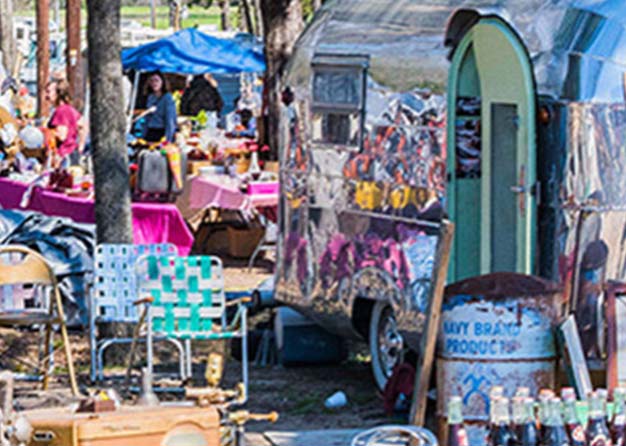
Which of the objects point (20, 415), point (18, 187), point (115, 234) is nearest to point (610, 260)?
point (20, 415)

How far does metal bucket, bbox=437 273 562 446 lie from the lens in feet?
23.3

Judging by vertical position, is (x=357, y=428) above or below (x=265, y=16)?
below

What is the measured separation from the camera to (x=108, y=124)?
10609mm

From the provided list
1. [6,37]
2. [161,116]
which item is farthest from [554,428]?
[6,37]

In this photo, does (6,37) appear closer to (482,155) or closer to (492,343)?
(482,155)

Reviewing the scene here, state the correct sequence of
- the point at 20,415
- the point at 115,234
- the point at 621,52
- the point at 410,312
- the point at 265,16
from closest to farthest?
the point at 20,415
the point at 621,52
the point at 410,312
the point at 115,234
the point at 265,16

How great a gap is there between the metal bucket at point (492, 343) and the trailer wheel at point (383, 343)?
1941mm

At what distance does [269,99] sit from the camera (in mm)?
18281

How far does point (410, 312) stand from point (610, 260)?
1.33 metres

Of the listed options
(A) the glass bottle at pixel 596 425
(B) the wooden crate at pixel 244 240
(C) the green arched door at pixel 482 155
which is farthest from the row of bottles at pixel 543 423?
(B) the wooden crate at pixel 244 240

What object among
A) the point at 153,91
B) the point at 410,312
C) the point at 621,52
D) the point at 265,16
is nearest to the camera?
the point at 621,52

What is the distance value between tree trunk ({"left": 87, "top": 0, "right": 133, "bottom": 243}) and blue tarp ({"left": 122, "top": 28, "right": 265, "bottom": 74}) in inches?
746

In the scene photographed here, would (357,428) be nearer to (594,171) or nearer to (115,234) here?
(594,171)

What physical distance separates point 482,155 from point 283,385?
86.7 inches
